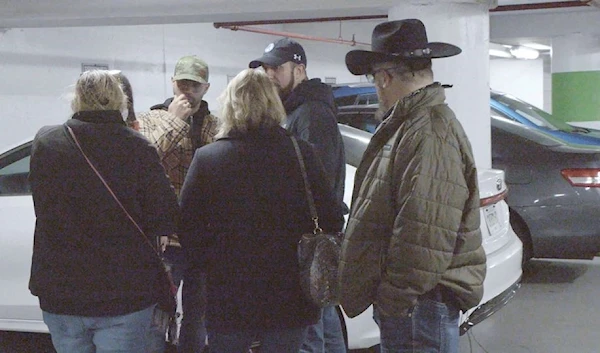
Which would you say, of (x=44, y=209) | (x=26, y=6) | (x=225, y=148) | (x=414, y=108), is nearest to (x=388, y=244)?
(x=414, y=108)

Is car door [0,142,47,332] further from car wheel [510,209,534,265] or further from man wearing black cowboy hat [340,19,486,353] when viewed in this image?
car wheel [510,209,534,265]

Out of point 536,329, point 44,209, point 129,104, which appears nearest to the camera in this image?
point 44,209

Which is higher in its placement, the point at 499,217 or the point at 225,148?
the point at 225,148

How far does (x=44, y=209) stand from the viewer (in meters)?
2.57

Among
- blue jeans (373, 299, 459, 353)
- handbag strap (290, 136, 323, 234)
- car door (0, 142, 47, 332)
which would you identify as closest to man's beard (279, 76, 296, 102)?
handbag strap (290, 136, 323, 234)

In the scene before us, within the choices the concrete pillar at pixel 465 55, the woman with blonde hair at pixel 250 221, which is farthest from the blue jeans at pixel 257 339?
the concrete pillar at pixel 465 55

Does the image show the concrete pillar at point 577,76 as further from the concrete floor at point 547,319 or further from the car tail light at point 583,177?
the car tail light at point 583,177

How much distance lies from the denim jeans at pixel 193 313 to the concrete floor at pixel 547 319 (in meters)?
2.03

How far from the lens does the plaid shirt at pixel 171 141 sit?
11.3ft

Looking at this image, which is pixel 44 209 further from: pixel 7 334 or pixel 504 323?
pixel 504 323

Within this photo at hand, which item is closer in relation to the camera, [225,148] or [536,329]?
[225,148]

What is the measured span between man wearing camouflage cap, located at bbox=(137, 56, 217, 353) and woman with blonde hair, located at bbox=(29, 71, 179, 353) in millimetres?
726

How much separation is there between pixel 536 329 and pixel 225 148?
3414 millimetres

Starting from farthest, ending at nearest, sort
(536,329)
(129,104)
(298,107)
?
(536,329) → (298,107) → (129,104)
